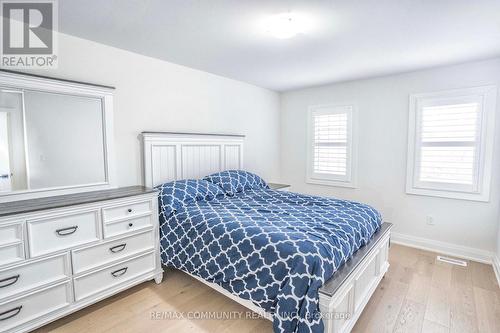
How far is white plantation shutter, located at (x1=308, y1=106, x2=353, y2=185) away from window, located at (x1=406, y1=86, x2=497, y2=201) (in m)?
0.83

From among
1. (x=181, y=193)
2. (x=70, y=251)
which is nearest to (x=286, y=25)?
(x=181, y=193)

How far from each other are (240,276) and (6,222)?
60.6 inches

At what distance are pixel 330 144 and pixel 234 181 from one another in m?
1.76

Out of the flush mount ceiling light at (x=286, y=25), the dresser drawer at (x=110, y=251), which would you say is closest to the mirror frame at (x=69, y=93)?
the dresser drawer at (x=110, y=251)

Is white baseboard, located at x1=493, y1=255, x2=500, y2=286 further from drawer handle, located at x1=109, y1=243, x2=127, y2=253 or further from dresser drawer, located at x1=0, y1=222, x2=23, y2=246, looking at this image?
dresser drawer, located at x1=0, y1=222, x2=23, y2=246

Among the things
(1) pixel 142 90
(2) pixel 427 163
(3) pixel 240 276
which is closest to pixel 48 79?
(1) pixel 142 90

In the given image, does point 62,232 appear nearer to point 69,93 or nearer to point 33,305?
point 33,305

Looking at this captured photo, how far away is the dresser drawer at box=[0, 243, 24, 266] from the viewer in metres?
1.64

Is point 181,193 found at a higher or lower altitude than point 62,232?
higher

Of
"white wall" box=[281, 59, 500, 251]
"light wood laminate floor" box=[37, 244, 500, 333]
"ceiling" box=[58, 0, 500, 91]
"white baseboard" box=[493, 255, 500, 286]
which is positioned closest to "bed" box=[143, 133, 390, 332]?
"light wood laminate floor" box=[37, 244, 500, 333]

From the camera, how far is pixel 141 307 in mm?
2176

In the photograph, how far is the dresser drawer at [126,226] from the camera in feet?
6.98

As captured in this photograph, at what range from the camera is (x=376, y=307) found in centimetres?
215

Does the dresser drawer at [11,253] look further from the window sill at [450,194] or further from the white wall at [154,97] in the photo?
the window sill at [450,194]
